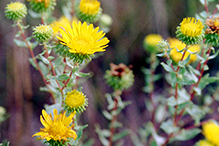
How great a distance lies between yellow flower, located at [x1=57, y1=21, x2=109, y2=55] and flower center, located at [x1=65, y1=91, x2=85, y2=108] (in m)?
0.42

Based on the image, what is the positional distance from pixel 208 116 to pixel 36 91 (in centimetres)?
376

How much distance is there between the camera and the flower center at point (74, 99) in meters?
2.02

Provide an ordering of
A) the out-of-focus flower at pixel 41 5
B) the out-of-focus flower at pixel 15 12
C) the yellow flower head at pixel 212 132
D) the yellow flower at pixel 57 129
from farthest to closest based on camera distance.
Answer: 1. the yellow flower head at pixel 212 132
2. the out-of-focus flower at pixel 41 5
3. the out-of-focus flower at pixel 15 12
4. the yellow flower at pixel 57 129

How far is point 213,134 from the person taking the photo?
2.84m

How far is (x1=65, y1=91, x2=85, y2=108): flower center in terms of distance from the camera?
6.63ft

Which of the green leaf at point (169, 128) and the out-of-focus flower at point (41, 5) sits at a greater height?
the out-of-focus flower at point (41, 5)

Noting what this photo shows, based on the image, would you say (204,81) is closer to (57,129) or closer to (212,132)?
(212,132)

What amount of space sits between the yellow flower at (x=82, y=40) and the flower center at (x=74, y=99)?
0.42 metres

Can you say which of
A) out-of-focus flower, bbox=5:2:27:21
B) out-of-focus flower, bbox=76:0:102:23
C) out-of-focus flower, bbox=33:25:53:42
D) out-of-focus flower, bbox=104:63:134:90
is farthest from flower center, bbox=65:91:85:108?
out-of-focus flower, bbox=76:0:102:23

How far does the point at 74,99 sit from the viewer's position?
6.65 ft

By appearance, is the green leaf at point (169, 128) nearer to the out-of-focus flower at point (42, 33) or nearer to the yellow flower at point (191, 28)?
the yellow flower at point (191, 28)

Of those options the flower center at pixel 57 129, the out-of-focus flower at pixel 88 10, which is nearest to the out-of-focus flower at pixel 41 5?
the out-of-focus flower at pixel 88 10

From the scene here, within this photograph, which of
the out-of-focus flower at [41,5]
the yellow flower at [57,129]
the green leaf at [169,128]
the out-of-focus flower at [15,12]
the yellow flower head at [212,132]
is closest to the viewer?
the yellow flower at [57,129]

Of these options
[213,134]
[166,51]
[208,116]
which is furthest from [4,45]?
[208,116]
